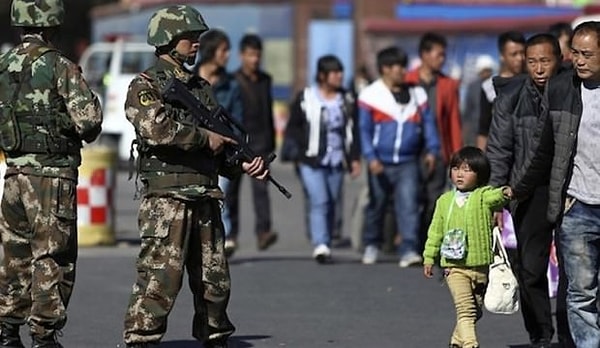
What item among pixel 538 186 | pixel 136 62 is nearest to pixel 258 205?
pixel 538 186

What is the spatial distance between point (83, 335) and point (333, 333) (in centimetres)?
149

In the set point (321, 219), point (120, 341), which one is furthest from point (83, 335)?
point (321, 219)

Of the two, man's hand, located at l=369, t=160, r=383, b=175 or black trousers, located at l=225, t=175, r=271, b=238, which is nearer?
man's hand, located at l=369, t=160, r=383, b=175

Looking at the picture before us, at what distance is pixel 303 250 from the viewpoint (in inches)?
637

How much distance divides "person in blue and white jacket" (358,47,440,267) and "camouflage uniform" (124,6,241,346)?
5.28m

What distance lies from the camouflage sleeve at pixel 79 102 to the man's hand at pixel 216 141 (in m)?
0.58

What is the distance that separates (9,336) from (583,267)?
3.07 m

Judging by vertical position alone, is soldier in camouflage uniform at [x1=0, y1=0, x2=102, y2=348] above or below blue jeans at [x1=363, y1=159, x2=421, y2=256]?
above

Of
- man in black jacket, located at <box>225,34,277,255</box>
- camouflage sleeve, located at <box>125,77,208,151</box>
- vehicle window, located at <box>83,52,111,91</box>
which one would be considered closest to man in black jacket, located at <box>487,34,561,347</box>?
camouflage sleeve, located at <box>125,77,208,151</box>

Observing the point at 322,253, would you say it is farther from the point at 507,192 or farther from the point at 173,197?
the point at 173,197

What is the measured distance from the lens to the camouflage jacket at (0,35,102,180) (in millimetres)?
8812

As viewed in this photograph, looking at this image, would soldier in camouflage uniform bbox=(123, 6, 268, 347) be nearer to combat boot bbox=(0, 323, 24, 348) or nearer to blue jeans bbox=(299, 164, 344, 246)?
combat boot bbox=(0, 323, 24, 348)

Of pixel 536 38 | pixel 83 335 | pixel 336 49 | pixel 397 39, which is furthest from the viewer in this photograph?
pixel 336 49

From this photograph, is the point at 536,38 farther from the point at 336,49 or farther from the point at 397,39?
the point at 336,49
